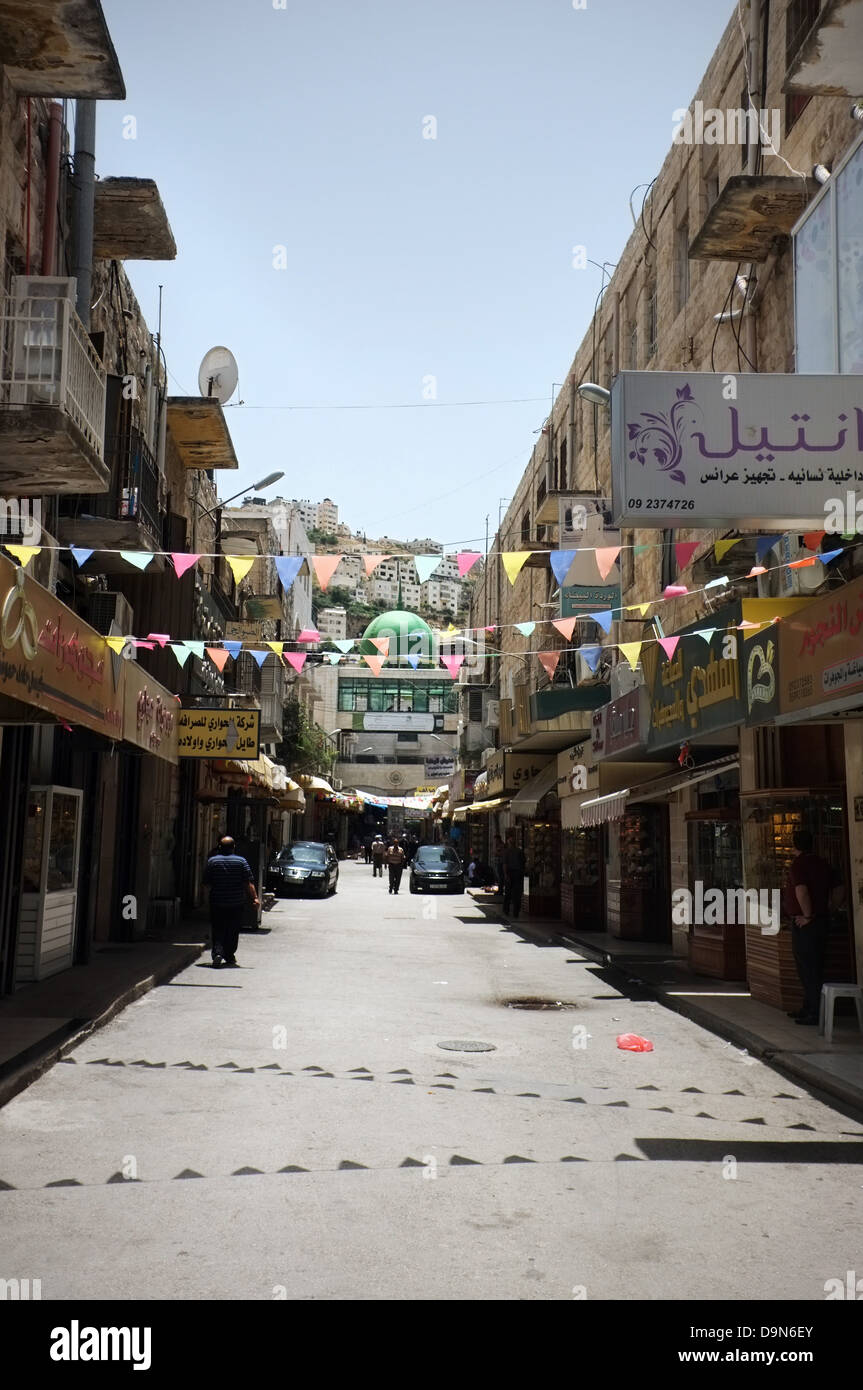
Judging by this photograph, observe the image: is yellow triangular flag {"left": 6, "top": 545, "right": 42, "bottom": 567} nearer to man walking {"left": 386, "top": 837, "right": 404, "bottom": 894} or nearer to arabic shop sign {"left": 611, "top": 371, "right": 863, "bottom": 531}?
arabic shop sign {"left": 611, "top": 371, "right": 863, "bottom": 531}

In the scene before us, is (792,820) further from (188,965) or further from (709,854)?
(188,965)

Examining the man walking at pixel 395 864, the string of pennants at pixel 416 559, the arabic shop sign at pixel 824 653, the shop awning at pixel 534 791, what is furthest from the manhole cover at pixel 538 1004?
the man walking at pixel 395 864

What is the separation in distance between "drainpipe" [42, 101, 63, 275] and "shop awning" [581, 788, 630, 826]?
10.7 meters

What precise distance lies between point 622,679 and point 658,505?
1380cm

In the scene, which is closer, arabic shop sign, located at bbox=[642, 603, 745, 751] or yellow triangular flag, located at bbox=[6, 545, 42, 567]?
yellow triangular flag, located at bbox=[6, 545, 42, 567]

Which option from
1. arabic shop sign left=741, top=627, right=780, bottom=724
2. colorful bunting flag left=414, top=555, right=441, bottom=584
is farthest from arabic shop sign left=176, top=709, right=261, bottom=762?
arabic shop sign left=741, top=627, right=780, bottom=724

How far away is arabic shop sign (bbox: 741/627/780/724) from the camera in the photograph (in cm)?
1098

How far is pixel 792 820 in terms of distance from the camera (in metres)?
12.6

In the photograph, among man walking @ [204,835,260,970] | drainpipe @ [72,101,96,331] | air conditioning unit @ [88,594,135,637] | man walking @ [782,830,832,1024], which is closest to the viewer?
man walking @ [782,830,832,1024]

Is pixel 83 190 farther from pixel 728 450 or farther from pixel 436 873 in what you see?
pixel 436 873

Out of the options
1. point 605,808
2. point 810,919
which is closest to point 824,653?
point 810,919

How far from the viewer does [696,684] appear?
14.2 meters

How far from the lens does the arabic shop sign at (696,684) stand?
1274 cm

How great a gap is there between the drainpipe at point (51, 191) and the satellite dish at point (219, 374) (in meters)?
12.4
